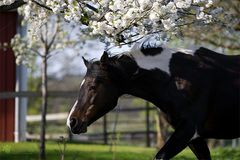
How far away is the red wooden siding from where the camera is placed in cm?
1691

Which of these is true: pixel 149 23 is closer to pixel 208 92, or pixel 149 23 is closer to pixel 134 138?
pixel 208 92

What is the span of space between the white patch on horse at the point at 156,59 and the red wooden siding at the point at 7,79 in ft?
35.0

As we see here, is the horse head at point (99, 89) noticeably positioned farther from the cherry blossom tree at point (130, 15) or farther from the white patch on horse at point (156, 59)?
the cherry blossom tree at point (130, 15)

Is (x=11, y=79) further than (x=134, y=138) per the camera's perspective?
No

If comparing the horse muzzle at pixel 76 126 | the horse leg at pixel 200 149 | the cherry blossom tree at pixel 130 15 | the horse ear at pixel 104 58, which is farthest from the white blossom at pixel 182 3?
the horse muzzle at pixel 76 126

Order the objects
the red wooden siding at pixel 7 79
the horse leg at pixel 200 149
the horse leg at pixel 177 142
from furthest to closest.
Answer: the red wooden siding at pixel 7 79 → the horse leg at pixel 200 149 → the horse leg at pixel 177 142

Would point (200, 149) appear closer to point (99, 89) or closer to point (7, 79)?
point (99, 89)

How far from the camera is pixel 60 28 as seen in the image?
14.0m

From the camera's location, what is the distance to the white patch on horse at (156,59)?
661 cm

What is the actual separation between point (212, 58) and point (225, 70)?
0.62ft

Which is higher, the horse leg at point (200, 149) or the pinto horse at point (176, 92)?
the pinto horse at point (176, 92)

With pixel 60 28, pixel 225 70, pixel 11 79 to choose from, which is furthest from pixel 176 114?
pixel 11 79

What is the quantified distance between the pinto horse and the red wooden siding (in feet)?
35.1

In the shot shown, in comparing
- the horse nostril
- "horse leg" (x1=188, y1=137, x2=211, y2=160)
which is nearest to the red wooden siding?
"horse leg" (x1=188, y1=137, x2=211, y2=160)
